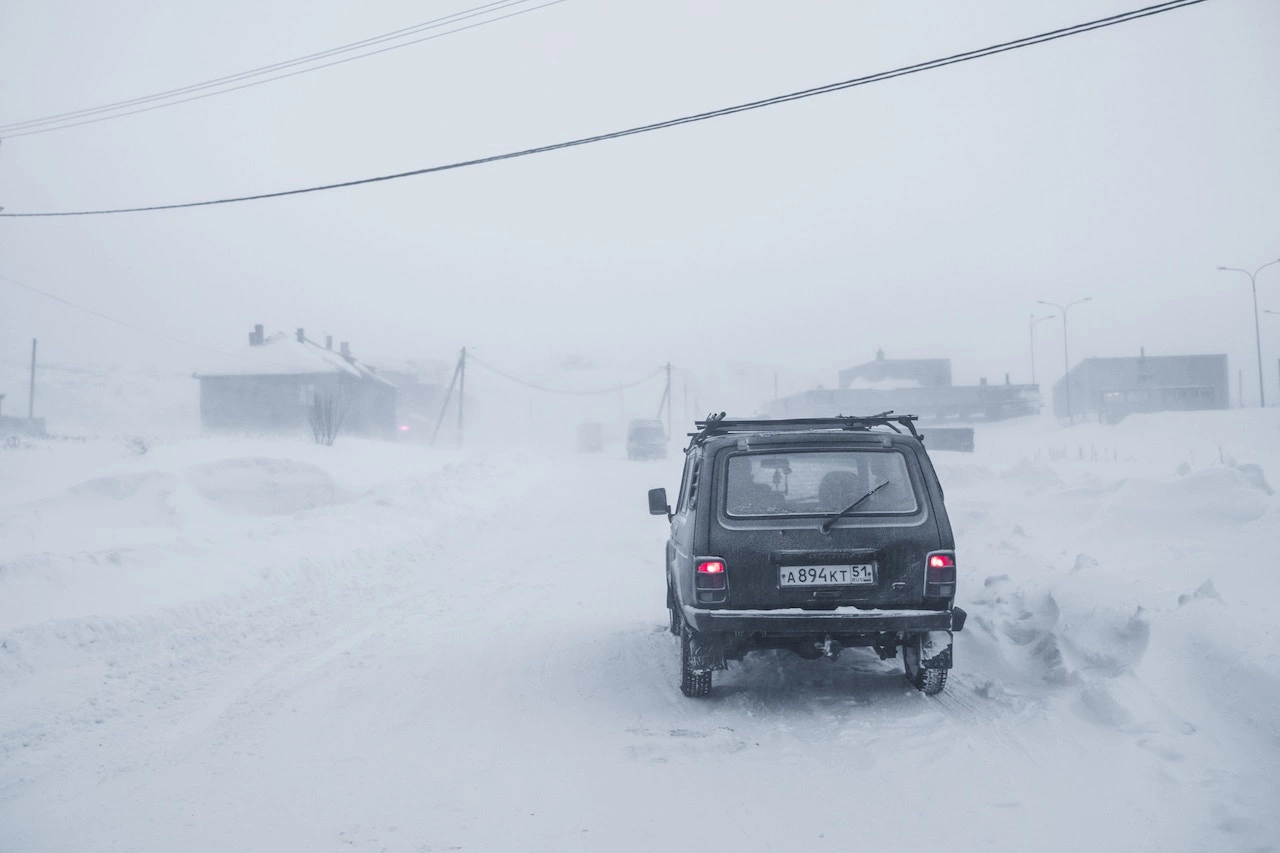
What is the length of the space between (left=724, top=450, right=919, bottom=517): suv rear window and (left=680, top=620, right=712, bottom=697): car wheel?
943 millimetres

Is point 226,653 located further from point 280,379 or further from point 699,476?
point 280,379

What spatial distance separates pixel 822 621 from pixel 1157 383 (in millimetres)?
88058

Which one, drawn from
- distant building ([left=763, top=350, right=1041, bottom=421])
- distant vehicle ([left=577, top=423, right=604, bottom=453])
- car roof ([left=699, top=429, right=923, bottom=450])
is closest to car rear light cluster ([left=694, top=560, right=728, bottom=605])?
car roof ([left=699, top=429, right=923, bottom=450])

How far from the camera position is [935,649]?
18.0 feet

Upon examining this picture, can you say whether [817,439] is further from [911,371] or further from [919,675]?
[911,371]

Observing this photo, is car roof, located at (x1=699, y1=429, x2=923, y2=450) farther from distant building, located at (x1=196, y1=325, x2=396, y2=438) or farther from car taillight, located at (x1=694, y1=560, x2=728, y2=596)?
distant building, located at (x1=196, y1=325, x2=396, y2=438)

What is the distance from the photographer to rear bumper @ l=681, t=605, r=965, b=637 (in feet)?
17.3

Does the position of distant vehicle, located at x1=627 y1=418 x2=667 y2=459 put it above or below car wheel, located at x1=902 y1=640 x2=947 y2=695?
above

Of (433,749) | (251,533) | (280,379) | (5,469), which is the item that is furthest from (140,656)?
(280,379)

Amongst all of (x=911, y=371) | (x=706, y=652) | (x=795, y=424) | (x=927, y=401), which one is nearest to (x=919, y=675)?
(x=706, y=652)

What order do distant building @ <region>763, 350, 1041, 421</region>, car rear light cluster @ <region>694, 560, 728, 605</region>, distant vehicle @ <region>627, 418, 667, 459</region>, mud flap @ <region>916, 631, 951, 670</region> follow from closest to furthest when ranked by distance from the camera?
car rear light cluster @ <region>694, 560, 728, 605</region> → mud flap @ <region>916, 631, 951, 670</region> → distant vehicle @ <region>627, 418, 667, 459</region> → distant building @ <region>763, 350, 1041, 421</region>

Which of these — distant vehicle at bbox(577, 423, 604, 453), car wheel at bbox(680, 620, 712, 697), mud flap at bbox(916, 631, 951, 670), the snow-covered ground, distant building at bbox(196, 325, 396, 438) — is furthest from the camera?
distant vehicle at bbox(577, 423, 604, 453)

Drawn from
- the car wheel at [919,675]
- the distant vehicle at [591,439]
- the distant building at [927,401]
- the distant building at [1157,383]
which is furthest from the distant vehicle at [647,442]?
the distant building at [1157,383]

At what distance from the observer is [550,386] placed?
499ft
